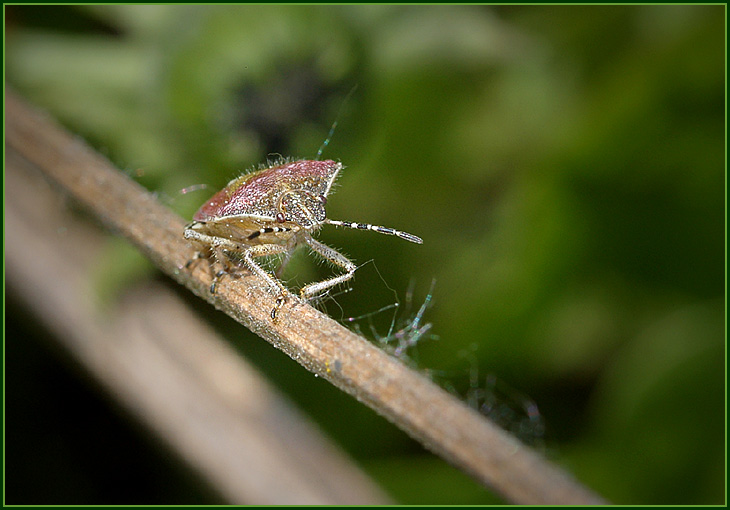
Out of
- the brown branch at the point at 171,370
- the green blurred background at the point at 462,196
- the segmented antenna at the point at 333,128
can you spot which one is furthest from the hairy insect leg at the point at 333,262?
the brown branch at the point at 171,370

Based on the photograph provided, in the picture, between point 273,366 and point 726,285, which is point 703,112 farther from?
point 273,366

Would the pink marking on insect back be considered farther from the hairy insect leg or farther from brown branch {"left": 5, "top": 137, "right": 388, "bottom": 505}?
brown branch {"left": 5, "top": 137, "right": 388, "bottom": 505}

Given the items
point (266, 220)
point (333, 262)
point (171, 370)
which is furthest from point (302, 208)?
point (171, 370)

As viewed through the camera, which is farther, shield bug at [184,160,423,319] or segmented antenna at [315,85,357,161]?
segmented antenna at [315,85,357,161]

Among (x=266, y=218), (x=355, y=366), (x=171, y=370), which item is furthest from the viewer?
(x=171, y=370)

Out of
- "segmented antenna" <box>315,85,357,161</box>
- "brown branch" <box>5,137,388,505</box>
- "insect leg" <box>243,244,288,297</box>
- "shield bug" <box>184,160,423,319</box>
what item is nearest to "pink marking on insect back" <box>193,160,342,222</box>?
"shield bug" <box>184,160,423,319</box>

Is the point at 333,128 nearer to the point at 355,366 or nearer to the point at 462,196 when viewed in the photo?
the point at 462,196

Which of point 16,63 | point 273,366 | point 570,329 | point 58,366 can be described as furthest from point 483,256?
point 16,63
